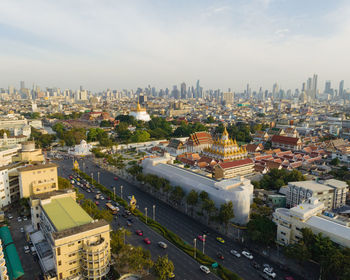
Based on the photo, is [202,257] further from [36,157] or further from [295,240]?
[36,157]

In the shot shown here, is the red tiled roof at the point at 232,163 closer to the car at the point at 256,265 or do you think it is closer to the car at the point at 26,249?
the car at the point at 256,265

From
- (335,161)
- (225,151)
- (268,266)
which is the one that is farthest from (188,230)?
(335,161)

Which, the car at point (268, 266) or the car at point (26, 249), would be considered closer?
the car at point (268, 266)

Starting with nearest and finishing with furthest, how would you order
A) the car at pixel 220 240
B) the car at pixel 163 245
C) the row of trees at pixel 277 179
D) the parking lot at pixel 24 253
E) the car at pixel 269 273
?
the car at pixel 269 273, the parking lot at pixel 24 253, the car at pixel 163 245, the car at pixel 220 240, the row of trees at pixel 277 179

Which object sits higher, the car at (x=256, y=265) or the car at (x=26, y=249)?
the car at (x=256, y=265)

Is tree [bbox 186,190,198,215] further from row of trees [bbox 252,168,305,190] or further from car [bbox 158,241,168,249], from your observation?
row of trees [bbox 252,168,305,190]

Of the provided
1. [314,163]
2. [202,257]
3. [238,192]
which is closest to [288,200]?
[238,192]

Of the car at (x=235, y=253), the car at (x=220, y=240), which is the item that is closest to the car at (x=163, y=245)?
the car at (x=220, y=240)

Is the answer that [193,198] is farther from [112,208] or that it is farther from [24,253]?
[24,253]
